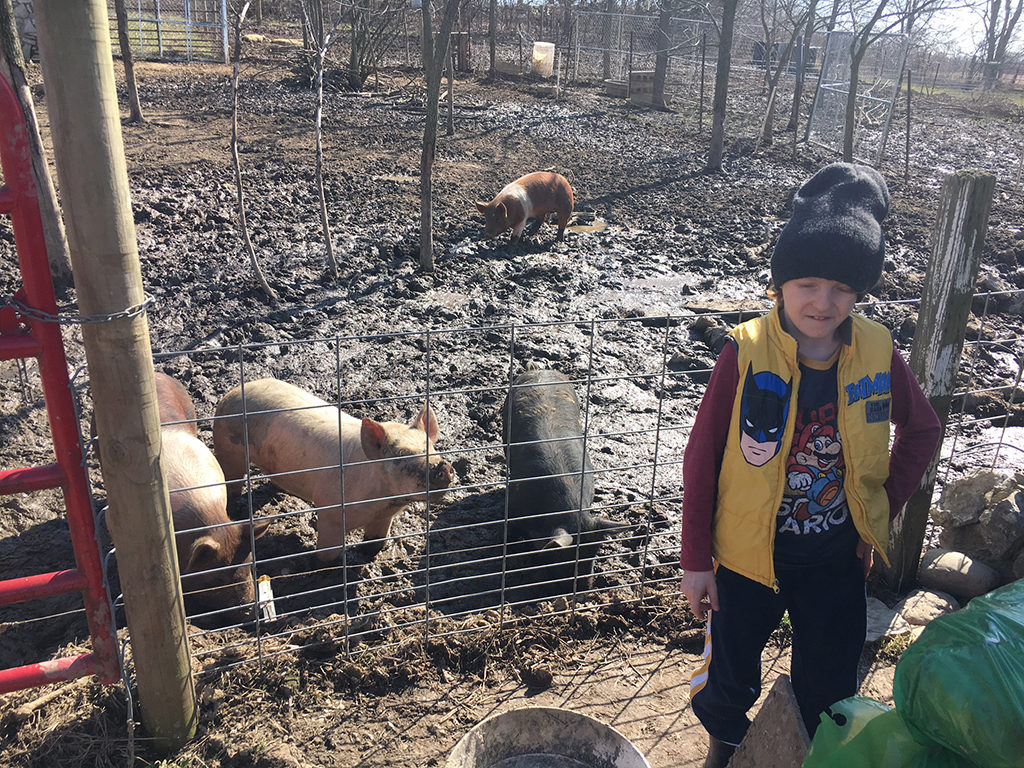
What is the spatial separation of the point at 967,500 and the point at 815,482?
2492 mm

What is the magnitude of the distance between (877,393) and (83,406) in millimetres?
5404

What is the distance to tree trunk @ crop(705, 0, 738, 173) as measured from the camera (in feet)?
44.3

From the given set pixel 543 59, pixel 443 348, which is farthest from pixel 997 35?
pixel 443 348

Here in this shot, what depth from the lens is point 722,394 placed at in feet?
7.37

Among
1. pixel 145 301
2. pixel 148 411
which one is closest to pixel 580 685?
pixel 148 411

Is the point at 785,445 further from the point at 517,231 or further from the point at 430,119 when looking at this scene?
the point at 517,231

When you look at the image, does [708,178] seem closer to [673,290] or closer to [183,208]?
[673,290]

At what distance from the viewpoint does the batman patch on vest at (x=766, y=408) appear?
2.20 m

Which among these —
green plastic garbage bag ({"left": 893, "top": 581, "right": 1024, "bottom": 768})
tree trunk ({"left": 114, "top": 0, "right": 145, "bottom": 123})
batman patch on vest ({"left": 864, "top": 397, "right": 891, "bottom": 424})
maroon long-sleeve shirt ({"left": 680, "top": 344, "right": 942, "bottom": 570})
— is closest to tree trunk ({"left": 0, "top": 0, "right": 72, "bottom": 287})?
maroon long-sleeve shirt ({"left": 680, "top": 344, "right": 942, "bottom": 570})

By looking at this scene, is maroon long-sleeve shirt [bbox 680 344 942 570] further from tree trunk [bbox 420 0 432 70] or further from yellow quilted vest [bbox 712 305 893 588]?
tree trunk [bbox 420 0 432 70]

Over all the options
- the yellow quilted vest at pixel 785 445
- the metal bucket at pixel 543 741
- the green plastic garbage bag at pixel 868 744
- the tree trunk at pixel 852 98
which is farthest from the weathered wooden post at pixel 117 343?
the tree trunk at pixel 852 98

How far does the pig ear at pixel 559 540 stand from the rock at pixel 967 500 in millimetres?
2022

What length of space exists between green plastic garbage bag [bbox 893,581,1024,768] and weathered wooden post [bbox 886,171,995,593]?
7.85ft

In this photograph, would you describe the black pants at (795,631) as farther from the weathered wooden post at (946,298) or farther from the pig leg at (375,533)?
the pig leg at (375,533)
